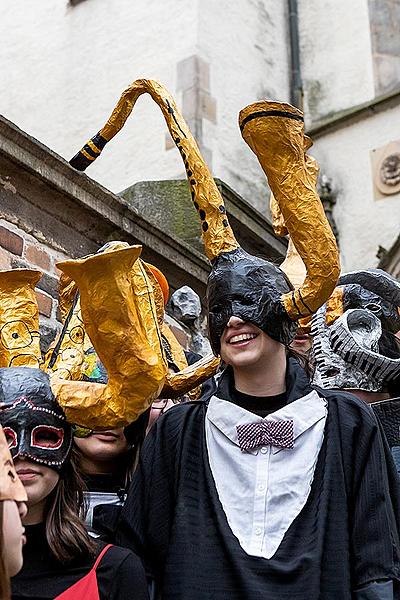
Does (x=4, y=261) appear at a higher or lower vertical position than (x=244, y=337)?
higher

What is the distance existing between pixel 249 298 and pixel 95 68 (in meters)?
7.26

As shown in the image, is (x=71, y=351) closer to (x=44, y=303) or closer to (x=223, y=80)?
(x=44, y=303)

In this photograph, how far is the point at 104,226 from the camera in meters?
4.80

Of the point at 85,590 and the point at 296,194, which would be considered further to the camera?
the point at 296,194

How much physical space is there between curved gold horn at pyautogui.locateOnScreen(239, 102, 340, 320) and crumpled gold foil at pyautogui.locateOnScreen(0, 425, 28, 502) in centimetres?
107

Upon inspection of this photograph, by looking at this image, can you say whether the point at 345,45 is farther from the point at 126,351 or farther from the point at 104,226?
the point at 126,351

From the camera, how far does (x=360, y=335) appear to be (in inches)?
125

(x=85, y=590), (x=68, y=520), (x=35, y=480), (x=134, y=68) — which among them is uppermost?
(x=134, y=68)

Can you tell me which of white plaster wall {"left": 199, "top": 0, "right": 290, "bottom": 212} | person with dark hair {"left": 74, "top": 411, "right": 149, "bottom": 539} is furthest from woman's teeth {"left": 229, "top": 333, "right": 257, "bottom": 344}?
white plaster wall {"left": 199, "top": 0, "right": 290, "bottom": 212}

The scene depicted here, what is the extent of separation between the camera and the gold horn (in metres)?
2.27

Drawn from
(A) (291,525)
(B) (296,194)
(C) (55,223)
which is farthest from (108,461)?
(C) (55,223)

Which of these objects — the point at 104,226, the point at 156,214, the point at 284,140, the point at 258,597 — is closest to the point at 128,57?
the point at 156,214

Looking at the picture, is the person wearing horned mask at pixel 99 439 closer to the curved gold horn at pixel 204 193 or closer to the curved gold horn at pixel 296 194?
the curved gold horn at pixel 204 193

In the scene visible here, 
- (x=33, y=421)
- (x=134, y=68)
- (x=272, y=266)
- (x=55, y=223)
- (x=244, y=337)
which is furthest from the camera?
(x=134, y=68)
